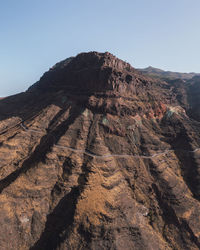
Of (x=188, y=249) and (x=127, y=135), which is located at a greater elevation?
(x=127, y=135)

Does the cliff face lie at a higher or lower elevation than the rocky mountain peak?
lower

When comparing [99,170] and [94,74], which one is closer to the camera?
[99,170]

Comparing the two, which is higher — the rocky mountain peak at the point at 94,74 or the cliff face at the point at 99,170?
the rocky mountain peak at the point at 94,74

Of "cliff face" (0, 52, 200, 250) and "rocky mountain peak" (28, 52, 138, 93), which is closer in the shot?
"cliff face" (0, 52, 200, 250)

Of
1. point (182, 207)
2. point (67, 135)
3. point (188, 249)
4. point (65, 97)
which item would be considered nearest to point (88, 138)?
point (67, 135)

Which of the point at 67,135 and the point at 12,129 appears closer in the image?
the point at 67,135

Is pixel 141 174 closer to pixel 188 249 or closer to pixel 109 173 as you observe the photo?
pixel 109 173

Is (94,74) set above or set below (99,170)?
above

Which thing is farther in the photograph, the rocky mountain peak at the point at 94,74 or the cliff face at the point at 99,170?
the rocky mountain peak at the point at 94,74
